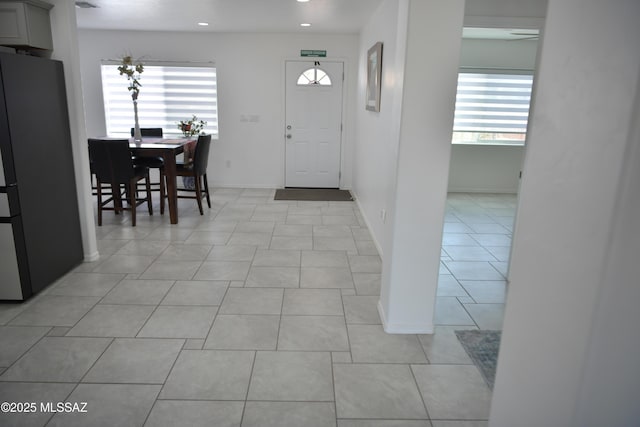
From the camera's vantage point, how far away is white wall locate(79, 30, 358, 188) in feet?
21.4

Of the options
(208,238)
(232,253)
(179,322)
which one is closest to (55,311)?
(179,322)

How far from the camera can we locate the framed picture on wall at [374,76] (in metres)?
4.18

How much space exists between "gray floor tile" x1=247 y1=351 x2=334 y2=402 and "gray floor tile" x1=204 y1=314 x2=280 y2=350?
0.40 ft

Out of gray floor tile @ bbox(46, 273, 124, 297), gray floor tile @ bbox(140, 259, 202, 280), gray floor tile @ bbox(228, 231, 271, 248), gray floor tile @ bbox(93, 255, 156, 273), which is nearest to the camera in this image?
gray floor tile @ bbox(46, 273, 124, 297)

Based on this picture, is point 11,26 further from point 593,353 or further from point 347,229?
point 593,353

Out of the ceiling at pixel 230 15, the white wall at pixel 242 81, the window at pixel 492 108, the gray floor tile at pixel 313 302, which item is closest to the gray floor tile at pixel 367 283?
the gray floor tile at pixel 313 302

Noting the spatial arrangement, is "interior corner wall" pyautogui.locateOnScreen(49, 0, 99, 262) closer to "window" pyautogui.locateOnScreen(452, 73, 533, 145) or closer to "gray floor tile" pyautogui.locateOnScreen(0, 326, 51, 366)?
"gray floor tile" pyautogui.locateOnScreen(0, 326, 51, 366)

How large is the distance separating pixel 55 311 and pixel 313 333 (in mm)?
1744

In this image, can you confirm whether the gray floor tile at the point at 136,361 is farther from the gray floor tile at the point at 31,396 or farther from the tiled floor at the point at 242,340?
the gray floor tile at the point at 31,396

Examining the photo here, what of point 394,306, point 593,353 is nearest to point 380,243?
point 394,306

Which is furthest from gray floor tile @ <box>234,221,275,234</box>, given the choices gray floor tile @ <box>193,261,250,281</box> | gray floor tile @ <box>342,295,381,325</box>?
gray floor tile @ <box>342,295,381,325</box>

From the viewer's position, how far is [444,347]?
2527 mm

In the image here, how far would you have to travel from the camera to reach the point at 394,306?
2.65 meters

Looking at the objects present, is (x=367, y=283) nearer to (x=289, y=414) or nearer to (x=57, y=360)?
(x=289, y=414)
